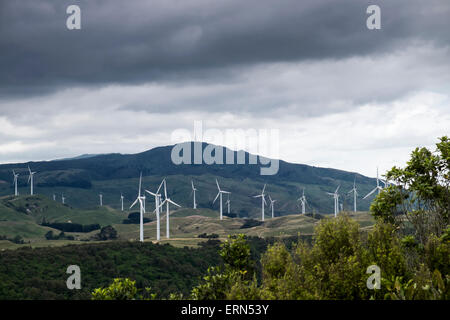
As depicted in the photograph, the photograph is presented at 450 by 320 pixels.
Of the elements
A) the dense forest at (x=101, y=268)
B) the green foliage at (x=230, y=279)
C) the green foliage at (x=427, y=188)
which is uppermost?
the green foliage at (x=427, y=188)

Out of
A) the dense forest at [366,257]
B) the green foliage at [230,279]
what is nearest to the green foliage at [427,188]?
the dense forest at [366,257]

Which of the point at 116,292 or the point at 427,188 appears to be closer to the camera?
the point at 116,292

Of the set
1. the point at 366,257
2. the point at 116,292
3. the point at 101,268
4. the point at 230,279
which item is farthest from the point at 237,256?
the point at 101,268

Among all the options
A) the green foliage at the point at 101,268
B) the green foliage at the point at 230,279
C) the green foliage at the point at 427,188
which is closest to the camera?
the green foliage at the point at 230,279

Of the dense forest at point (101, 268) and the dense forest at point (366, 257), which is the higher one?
the dense forest at point (366, 257)

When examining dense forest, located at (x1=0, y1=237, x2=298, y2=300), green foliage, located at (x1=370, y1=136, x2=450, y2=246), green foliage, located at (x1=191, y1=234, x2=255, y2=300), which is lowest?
dense forest, located at (x1=0, y1=237, x2=298, y2=300)

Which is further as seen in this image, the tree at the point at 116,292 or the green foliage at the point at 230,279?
the tree at the point at 116,292

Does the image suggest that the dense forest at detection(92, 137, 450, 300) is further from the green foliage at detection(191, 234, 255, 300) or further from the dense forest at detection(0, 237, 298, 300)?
the dense forest at detection(0, 237, 298, 300)

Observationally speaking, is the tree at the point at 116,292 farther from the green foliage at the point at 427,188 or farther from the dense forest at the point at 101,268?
the dense forest at the point at 101,268

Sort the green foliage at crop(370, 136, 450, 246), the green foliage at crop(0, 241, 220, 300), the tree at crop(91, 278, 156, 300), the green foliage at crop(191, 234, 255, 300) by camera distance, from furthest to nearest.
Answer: the green foliage at crop(0, 241, 220, 300) < the green foliage at crop(370, 136, 450, 246) < the tree at crop(91, 278, 156, 300) < the green foliage at crop(191, 234, 255, 300)

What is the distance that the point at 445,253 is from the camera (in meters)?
45.2

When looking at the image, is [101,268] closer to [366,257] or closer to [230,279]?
[230,279]

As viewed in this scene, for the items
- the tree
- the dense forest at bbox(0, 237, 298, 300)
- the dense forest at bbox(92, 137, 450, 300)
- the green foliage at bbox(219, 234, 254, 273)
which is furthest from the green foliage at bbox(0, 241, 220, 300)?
the tree

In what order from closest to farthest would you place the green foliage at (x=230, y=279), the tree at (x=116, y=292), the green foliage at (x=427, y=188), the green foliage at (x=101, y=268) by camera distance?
1. the green foliage at (x=230, y=279)
2. the tree at (x=116, y=292)
3. the green foliage at (x=427, y=188)
4. the green foliage at (x=101, y=268)
